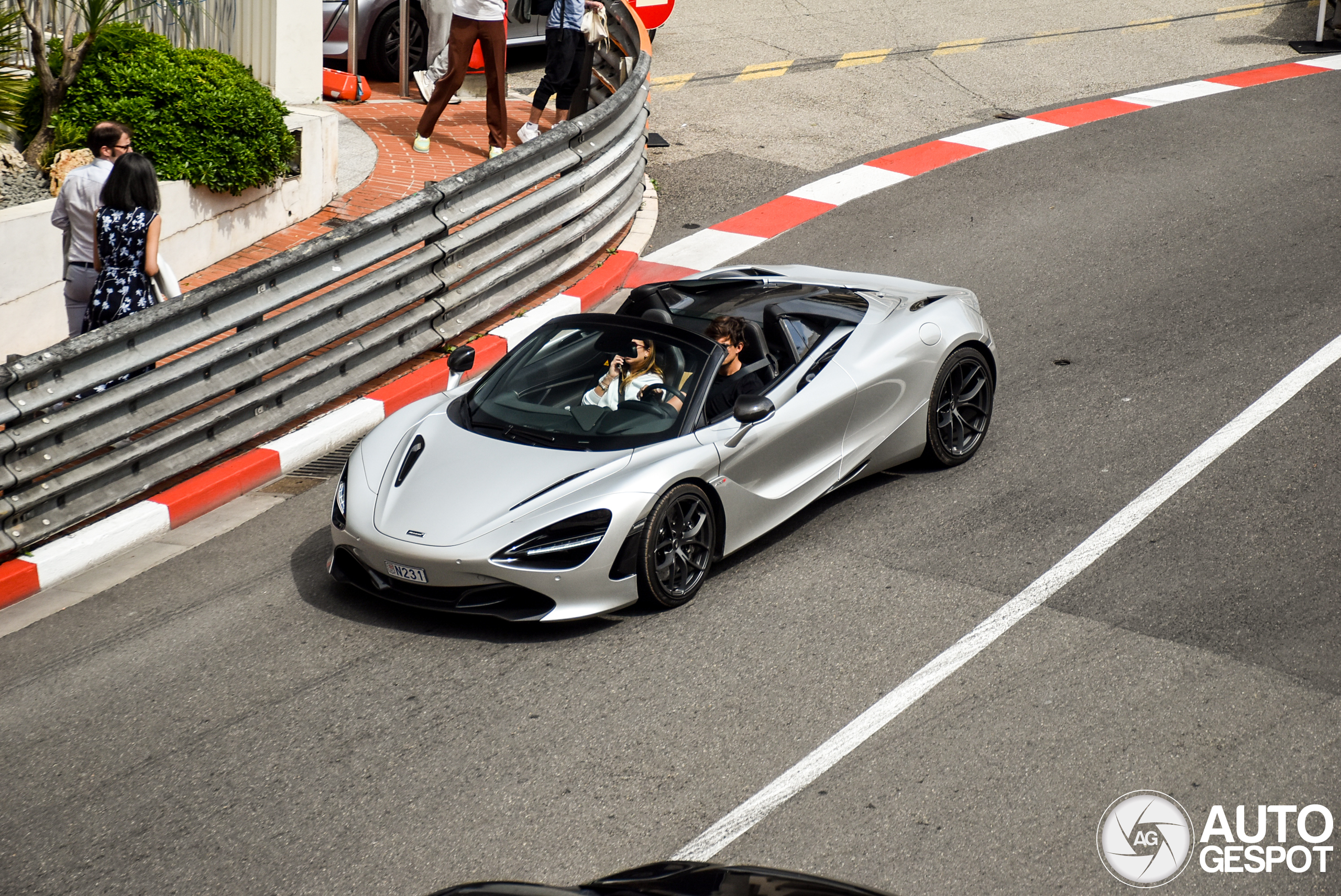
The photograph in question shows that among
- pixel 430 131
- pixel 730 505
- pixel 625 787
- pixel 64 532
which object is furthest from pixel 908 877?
pixel 430 131

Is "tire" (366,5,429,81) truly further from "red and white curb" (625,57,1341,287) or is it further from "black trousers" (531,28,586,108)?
"red and white curb" (625,57,1341,287)

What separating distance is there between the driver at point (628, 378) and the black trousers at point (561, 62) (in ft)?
21.4

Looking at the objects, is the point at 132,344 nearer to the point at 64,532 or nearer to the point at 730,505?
the point at 64,532

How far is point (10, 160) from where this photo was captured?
9.38m

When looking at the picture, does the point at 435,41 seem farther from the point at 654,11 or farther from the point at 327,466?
the point at 327,466

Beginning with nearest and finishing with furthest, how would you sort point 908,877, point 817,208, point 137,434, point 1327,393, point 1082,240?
1. point 908,877
2. point 137,434
3. point 1327,393
4. point 1082,240
5. point 817,208

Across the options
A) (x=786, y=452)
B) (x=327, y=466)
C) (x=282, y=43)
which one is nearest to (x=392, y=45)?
(x=282, y=43)

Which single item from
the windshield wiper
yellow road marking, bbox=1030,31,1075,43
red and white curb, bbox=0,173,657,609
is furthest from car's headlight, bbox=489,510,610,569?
yellow road marking, bbox=1030,31,1075,43

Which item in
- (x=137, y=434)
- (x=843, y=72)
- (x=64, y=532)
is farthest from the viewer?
(x=843, y=72)

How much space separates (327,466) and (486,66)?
17.2 feet

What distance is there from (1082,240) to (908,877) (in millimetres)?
7842

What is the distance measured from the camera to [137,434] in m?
7.27

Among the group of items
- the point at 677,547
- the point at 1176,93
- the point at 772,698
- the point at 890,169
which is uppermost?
the point at 1176,93

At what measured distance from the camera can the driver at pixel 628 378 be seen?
6598 mm
